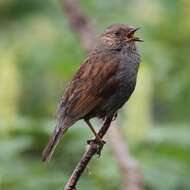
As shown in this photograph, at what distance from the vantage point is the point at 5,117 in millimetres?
7785

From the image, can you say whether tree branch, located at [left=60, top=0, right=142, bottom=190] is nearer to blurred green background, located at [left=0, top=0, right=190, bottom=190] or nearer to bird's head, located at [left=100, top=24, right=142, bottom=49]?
blurred green background, located at [left=0, top=0, right=190, bottom=190]

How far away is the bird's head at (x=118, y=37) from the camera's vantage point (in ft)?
22.3

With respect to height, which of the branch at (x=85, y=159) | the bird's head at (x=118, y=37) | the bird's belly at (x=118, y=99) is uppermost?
the bird's head at (x=118, y=37)

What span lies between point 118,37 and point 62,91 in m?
2.62

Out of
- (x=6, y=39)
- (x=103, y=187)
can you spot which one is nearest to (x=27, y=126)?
(x=103, y=187)

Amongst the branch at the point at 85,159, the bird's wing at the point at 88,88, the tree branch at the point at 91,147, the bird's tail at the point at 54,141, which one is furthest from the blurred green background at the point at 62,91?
the branch at the point at 85,159

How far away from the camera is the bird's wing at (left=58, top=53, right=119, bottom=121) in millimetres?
6375

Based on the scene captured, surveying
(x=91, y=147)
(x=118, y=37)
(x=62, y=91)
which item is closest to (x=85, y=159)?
(x=91, y=147)

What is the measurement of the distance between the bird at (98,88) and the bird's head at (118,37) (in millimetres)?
82

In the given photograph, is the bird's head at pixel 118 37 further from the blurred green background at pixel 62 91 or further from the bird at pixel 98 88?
the blurred green background at pixel 62 91

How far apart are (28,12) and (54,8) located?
1.09 ft

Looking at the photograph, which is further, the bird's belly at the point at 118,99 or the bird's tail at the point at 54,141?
the bird's belly at the point at 118,99

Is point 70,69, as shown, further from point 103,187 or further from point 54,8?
point 54,8

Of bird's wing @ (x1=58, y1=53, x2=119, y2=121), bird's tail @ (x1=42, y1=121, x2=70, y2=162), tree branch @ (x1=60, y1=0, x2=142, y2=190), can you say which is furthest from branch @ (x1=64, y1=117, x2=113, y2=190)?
bird's wing @ (x1=58, y1=53, x2=119, y2=121)
